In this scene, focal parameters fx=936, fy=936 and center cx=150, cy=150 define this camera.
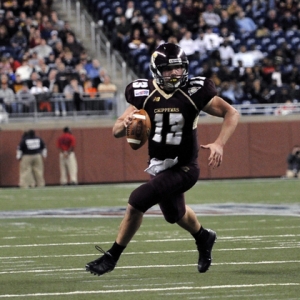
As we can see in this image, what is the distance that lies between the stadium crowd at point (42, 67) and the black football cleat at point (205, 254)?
13.2m

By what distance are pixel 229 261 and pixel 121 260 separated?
89 cm

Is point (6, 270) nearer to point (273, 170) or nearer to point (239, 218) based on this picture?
point (239, 218)

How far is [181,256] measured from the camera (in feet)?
25.1

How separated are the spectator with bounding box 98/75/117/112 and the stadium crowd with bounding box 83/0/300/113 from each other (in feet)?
5.92

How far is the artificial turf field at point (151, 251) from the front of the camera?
5.73 m

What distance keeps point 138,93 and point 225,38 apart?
16851 mm

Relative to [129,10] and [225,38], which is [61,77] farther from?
[225,38]

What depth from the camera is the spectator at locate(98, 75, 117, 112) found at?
20219 millimetres

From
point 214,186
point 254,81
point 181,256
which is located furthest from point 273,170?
point 181,256

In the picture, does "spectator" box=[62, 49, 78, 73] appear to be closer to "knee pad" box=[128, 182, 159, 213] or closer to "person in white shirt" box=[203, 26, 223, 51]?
"person in white shirt" box=[203, 26, 223, 51]

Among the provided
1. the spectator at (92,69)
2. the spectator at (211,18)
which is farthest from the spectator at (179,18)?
the spectator at (92,69)

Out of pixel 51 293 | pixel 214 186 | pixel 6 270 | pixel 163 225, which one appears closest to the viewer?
pixel 51 293

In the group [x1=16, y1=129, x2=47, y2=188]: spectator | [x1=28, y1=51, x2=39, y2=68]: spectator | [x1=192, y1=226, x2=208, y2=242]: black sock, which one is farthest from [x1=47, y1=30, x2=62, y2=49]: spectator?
[x1=192, y1=226, x2=208, y2=242]: black sock

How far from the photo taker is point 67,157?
67.9 feet
